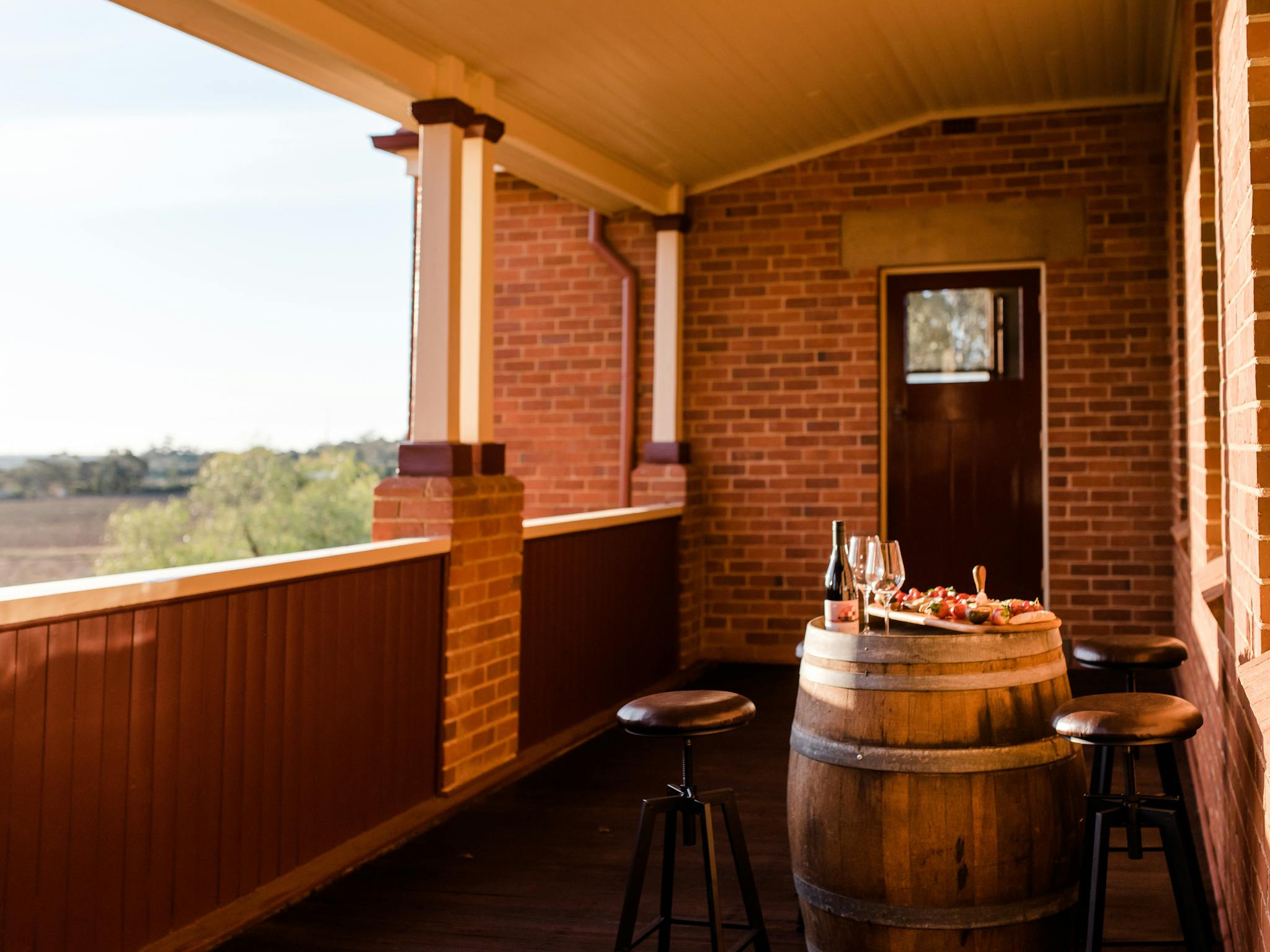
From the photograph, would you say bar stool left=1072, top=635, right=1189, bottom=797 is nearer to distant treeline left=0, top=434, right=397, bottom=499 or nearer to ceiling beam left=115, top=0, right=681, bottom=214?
ceiling beam left=115, top=0, right=681, bottom=214

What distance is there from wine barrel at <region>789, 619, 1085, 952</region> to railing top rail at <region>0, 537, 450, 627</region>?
153 cm

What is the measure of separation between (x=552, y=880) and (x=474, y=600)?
1.27 metres

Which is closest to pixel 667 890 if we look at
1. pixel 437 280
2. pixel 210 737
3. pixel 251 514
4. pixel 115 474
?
pixel 210 737

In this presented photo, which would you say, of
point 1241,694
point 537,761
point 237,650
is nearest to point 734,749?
point 537,761

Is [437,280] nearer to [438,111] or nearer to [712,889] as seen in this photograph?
[438,111]

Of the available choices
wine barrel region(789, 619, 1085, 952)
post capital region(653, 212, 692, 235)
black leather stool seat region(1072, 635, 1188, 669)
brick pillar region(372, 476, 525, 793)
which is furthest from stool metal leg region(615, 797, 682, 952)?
post capital region(653, 212, 692, 235)

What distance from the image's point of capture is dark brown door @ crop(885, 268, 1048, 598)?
661cm

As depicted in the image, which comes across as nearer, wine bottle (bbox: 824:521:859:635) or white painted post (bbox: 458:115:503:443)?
wine bottle (bbox: 824:521:859:635)

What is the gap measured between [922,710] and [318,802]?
6.20 ft

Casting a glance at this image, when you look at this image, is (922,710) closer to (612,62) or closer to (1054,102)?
(612,62)

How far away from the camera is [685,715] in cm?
258

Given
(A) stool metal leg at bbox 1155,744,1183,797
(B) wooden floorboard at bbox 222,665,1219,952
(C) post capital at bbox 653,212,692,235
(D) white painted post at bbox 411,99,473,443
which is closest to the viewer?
(A) stool metal leg at bbox 1155,744,1183,797

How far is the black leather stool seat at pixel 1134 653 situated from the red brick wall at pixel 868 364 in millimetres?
3332

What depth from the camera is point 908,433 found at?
6.81m
